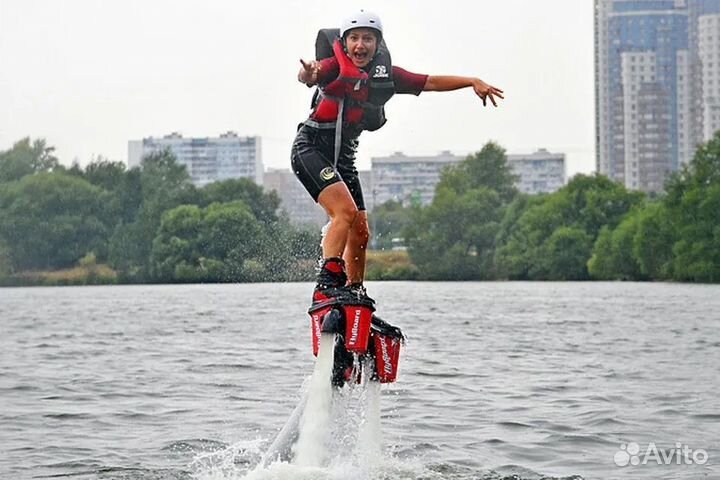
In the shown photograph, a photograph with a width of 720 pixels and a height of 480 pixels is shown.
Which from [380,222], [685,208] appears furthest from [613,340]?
[380,222]

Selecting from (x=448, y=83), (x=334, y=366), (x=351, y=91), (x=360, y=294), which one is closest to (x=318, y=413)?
(x=334, y=366)

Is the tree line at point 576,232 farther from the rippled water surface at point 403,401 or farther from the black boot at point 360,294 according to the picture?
the black boot at point 360,294

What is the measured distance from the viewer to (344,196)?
10.7 m

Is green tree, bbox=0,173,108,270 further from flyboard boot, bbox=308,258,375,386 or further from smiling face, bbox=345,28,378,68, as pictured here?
smiling face, bbox=345,28,378,68

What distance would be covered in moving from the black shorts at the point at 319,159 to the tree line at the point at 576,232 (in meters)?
72.8

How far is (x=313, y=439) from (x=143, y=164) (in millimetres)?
91458

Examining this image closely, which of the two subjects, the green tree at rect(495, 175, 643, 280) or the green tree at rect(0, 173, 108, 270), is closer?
the green tree at rect(0, 173, 108, 270)

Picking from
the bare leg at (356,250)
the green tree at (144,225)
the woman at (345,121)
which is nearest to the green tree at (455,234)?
the green tree at (144,225)

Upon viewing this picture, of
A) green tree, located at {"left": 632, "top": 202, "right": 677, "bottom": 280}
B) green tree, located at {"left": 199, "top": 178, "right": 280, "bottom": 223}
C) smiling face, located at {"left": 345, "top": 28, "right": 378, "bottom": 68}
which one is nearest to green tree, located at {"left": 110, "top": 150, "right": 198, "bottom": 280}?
green tree, located at {"left": 199, "top": 178, "right": 280, "bottom": 223}

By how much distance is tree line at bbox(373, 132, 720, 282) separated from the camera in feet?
278

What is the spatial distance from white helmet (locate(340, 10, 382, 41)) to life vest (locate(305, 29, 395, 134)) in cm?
14

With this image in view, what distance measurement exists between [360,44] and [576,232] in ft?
285

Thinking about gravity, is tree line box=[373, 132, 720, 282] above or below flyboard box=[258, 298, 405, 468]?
above

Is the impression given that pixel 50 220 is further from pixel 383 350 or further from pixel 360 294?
pixel 360 294
